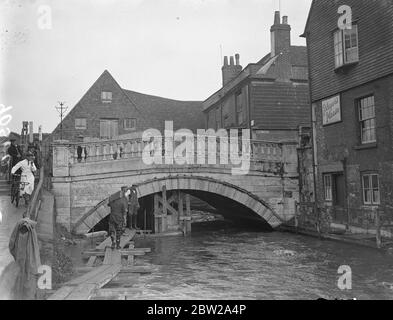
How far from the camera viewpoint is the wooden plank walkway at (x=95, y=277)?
6.45 meters

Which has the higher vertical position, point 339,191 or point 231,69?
point 231,69

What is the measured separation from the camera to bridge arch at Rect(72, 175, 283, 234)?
15.8 m

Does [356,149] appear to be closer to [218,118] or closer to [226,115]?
[226,115]

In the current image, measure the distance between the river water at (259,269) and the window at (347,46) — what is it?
6130 millimetres

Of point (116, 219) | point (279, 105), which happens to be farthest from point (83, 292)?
point (279, 105)

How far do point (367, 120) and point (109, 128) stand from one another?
1022 inches

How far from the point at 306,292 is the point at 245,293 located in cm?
113

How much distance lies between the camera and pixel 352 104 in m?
14.9

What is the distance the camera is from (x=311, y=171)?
17453mm

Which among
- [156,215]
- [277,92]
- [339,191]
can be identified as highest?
[277,92]

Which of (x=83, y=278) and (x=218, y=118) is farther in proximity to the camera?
(x=218, y=118)

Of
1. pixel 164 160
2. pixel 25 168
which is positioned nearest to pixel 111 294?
pixel 25 168

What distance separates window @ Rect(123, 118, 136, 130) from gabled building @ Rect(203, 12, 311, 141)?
13812mm
